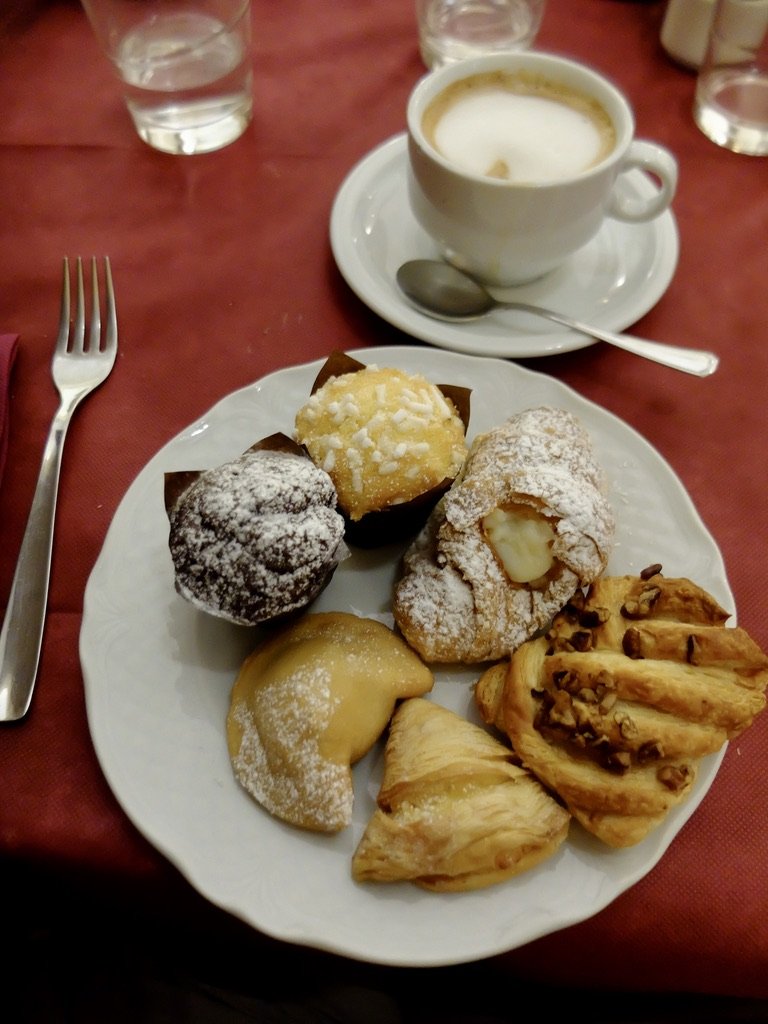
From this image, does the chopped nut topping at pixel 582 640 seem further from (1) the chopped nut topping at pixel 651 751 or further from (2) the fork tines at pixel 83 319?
(2) the fork tines at pixel 83 319

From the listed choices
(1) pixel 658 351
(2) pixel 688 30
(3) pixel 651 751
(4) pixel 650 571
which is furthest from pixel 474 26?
(3) pixel 651 751

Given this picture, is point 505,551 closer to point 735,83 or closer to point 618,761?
point 618,761

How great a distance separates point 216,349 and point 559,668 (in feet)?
2.63

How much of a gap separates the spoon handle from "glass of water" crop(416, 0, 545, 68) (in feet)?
2.70

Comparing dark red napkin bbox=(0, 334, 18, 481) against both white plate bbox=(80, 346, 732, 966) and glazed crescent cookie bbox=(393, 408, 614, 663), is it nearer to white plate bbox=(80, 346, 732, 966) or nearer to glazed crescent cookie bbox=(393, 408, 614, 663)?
white plate bbox=(80, 346, 732, 966)

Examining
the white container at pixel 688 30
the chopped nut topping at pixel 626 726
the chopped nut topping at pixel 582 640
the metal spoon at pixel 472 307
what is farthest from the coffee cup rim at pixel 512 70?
the chopped nut topping at pixel 626 726

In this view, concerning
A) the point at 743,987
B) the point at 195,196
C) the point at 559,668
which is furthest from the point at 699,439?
the point at 195,196

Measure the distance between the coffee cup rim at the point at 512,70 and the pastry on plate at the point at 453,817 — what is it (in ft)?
2.61

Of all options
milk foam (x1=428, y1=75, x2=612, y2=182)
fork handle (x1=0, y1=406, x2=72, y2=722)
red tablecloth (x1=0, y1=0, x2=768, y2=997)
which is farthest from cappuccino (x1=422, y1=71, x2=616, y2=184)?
fork handle (x1=0, y1=406, x2=72, y2=722)

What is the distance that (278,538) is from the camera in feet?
3.01

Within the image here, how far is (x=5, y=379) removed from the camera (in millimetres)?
1240

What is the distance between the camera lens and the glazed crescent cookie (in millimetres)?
974

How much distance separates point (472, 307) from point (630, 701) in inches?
27.5

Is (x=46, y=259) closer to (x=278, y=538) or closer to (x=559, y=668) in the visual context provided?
(x=278, y=538)
